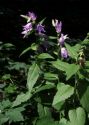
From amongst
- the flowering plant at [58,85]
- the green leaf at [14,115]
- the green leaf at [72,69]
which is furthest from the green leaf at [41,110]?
the green leaf at [72,69]

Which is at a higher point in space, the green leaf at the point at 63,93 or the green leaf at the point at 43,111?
the green leaf at the point at 63,93

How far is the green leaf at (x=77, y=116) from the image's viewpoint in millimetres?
3539

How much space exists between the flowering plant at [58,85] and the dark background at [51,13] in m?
5.40

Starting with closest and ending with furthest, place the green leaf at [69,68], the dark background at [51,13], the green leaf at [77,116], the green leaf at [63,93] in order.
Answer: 1. the green leaf at [69,68]
2. the green leaf at [63,93]
3. the green leaf at [77,116]
4. the dark background at [51,13]

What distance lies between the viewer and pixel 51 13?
11992 millimetres

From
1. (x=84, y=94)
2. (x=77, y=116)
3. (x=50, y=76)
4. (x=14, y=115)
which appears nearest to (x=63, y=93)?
(x=84, y=94)

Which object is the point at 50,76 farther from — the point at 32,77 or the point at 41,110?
the point at 41,110

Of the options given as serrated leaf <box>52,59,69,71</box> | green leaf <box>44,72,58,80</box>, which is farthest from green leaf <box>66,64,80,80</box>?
green leaf <box>44,72,58,80</box>

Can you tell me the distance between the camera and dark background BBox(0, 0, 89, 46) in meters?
9.77

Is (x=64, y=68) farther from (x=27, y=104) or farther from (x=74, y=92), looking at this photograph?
(x=27, y=104)

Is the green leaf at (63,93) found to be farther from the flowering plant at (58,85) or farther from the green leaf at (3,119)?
the green leaf at (3,119)

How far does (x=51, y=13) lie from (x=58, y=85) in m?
8.52

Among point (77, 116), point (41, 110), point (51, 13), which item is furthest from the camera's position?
point (51, 13)

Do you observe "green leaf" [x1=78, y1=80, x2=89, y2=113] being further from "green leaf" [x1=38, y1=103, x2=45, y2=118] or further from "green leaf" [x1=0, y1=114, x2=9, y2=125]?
"green leaf" [x1=0, y1=114, x2=9, y2=125]
